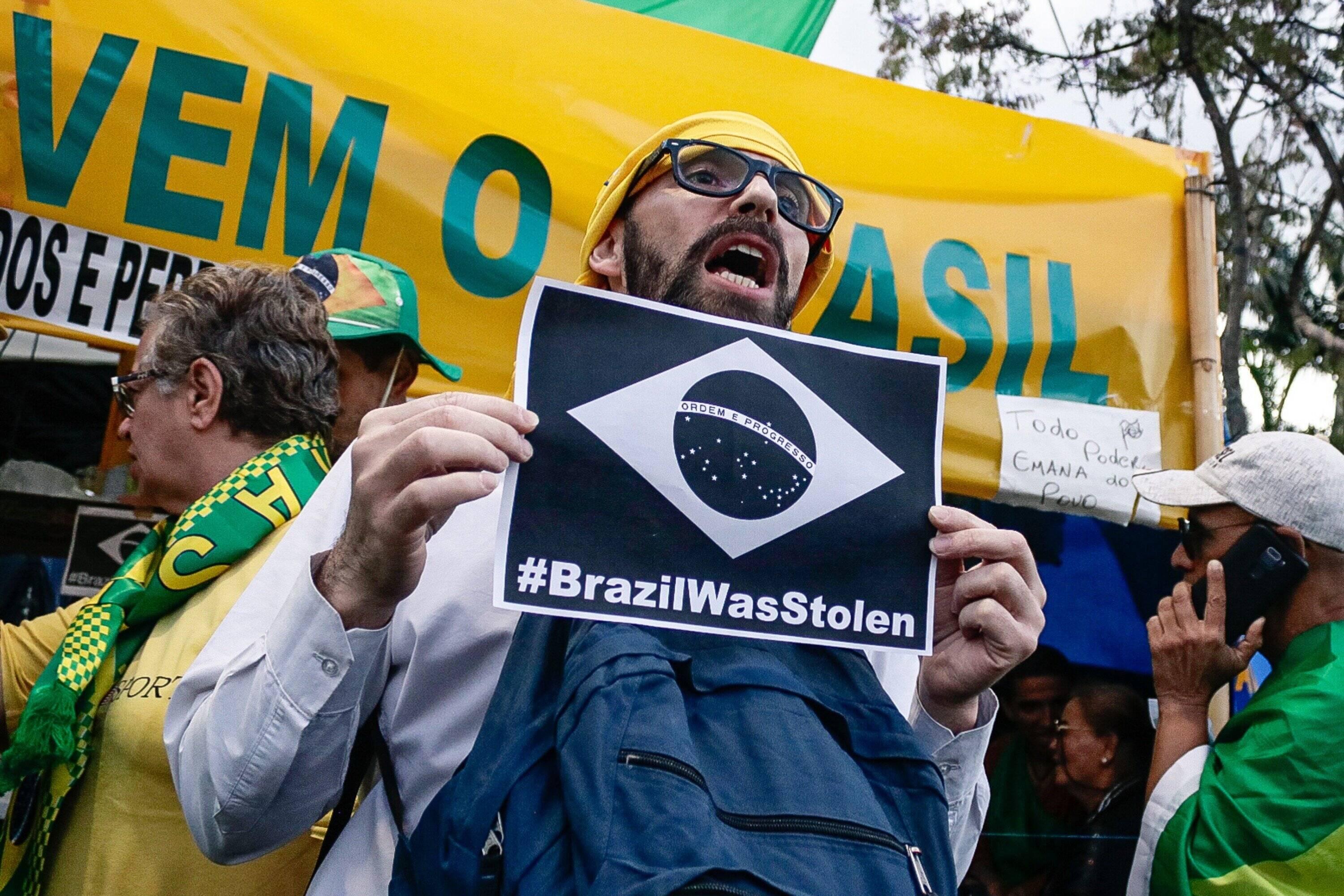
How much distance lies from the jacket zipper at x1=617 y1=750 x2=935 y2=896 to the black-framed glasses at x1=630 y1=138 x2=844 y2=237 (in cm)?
92

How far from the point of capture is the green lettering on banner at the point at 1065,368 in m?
3.32

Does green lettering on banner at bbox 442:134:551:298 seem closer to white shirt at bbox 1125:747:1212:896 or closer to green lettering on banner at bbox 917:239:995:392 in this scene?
green lettering on banner at bbox 917:239:995:392

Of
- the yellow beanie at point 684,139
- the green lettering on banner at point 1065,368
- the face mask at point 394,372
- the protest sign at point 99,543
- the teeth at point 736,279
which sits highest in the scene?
the green lettering on banner at point 1065,368

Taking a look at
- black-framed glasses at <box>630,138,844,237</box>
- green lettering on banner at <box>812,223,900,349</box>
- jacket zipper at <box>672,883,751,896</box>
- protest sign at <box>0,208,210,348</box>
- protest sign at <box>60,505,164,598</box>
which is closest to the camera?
jacket zipper at <box>672,883,751,896</box>

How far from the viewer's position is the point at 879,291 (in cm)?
323

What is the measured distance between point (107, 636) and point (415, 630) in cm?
76

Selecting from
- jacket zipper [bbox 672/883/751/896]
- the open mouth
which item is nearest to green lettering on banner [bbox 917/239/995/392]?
the open mouth

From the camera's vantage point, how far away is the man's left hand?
1.27 meters

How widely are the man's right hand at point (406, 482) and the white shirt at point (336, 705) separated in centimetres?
3

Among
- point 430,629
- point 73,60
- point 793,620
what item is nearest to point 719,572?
point 793,620

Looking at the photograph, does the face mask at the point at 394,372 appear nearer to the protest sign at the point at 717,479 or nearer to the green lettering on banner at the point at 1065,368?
the protest sign at the point at 717,479

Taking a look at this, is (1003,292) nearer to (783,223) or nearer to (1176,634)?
(1176,634)

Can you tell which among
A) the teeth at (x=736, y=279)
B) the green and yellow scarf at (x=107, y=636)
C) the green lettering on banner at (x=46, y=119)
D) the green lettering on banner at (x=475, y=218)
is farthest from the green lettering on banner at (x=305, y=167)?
the teeth at (x=736, y=279)

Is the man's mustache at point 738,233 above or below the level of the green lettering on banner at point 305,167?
below
